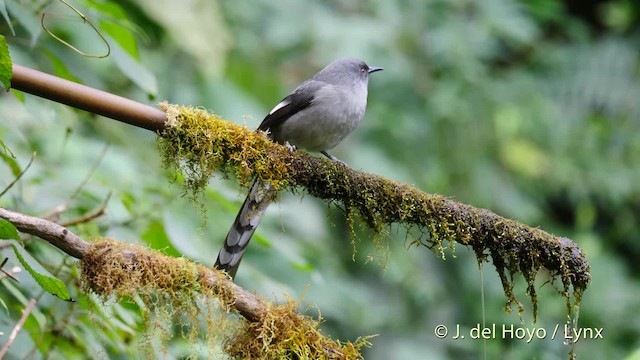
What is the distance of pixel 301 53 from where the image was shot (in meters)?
7.76

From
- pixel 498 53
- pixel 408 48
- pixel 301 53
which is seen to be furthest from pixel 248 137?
pixel 498 53

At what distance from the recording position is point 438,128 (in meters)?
8.17

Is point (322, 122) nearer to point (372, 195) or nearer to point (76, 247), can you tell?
point (372, 195)

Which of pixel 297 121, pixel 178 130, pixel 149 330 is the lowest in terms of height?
pixel 149 330

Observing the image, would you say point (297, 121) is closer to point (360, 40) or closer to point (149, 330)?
point (149, 330)

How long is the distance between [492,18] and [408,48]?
928 mm

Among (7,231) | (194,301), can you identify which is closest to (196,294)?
(194,301)

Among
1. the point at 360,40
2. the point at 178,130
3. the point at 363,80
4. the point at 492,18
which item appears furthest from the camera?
the point at 492,18

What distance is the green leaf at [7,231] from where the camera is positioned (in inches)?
84.0

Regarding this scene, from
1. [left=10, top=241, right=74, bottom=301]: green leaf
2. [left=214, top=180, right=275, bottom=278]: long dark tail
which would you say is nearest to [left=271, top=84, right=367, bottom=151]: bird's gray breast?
[left=214, top=180, right=275, bottom=278]: long dark tail

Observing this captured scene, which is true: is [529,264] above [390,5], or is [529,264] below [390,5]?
below

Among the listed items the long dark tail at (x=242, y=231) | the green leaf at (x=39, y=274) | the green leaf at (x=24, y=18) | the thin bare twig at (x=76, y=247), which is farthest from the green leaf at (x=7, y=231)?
the long dark tail at (x=242, y=231)

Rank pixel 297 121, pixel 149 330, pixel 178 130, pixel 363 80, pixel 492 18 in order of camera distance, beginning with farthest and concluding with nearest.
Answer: pixel 492 18, pixel 363 80, pixel 297 121, pixel 149 330, pixel 178 130

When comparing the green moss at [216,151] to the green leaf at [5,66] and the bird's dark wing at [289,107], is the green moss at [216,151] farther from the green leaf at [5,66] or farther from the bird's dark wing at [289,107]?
the bird's dark wing at [289,107]
